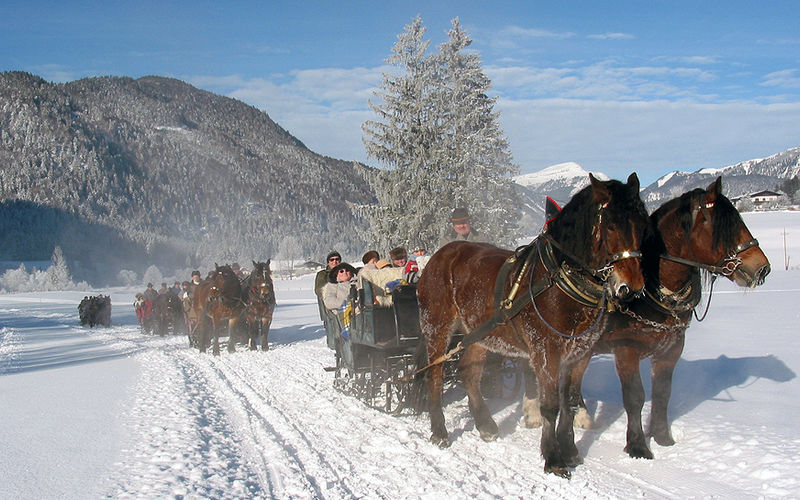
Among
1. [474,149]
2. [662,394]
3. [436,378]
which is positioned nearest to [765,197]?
[474,149]

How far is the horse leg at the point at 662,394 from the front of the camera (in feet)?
17.5

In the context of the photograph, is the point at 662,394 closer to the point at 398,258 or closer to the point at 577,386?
the point at 577,386

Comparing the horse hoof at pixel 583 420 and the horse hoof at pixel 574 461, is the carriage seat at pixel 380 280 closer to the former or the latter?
the horse hoof at pixel 583 420

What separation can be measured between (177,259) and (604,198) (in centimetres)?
14412

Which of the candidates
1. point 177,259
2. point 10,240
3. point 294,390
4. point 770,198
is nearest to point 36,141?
point 10,240

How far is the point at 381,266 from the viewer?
853 cm

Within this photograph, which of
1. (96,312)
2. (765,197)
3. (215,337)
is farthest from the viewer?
(765,197)

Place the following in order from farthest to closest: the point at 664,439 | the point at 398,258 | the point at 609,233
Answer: the point at 398,258, the point at 664,439, the point at 609,233

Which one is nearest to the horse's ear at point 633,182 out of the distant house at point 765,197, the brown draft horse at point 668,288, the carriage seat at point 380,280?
the brown draft horse at point 668,288

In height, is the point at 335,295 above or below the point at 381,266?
below

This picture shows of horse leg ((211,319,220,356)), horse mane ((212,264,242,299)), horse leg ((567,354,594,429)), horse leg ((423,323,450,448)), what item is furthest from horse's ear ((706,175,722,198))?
horse mane ((212,264,242,299))

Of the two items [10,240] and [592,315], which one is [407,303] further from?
[10,240]

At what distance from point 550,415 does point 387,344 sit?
2.80m

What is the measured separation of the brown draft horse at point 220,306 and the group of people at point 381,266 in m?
5.40
